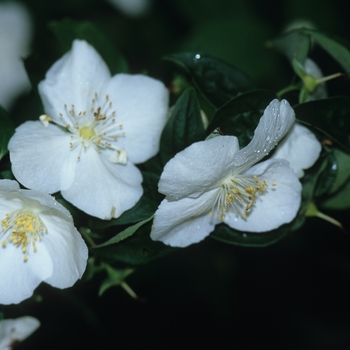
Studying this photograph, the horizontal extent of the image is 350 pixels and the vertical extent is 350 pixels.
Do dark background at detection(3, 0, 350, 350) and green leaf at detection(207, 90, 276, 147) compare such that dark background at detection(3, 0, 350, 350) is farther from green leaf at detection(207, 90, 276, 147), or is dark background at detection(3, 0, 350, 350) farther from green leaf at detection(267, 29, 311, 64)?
green leaf at detection(207, 90, 276, 147)

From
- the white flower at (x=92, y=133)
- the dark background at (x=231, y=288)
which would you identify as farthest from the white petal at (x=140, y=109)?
the dark background at (x=231, y=288)

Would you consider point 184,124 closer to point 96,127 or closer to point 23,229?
point 96,127

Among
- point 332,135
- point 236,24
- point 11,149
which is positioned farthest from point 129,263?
point 236,24

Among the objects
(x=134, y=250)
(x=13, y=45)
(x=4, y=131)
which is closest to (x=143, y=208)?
(x=134, y=250)

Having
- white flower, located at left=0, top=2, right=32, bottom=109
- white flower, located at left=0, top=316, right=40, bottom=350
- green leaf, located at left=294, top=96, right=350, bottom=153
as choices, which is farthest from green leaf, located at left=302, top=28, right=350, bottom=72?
white flower, located at left=0, top=2, right=32, bottom=109

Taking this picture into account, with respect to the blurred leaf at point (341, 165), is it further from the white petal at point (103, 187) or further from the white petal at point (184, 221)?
the white petal at point (103, 187)

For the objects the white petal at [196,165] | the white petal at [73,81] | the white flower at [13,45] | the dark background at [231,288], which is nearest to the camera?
the white petal at [196,165]
